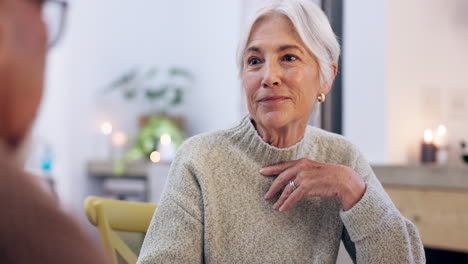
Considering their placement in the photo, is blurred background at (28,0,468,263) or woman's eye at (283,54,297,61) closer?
woman's eye at (283,54,297,61)

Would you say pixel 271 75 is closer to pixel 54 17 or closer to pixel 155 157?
pixel 54 17

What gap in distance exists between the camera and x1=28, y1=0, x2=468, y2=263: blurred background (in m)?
2.69

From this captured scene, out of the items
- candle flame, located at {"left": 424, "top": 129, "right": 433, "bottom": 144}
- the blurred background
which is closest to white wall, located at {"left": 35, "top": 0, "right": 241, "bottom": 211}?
the blurred background

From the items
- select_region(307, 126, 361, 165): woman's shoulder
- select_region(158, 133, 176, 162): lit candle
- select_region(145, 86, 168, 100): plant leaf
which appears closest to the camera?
select_region(307, 126, 361, 165): woman's shoulder

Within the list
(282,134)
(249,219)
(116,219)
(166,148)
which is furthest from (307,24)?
(166,148)

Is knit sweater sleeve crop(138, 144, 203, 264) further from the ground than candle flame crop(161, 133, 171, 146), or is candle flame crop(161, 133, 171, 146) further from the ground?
knit sweater sleeve crop(138, 144, 203, 264)

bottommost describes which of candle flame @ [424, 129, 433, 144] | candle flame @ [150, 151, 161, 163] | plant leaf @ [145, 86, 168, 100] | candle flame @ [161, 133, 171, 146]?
candle flame @ [150, 151, 161, 163]

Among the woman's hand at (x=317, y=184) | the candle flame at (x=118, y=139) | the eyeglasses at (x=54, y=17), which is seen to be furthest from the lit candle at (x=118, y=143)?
the eyeglasses at (x=54, y=17)

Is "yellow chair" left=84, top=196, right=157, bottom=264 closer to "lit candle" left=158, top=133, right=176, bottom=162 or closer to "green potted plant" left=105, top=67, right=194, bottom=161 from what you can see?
"lit candle" left=158, top=133, right=176, bottom=162

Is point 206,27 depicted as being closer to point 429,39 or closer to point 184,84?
point 184,84

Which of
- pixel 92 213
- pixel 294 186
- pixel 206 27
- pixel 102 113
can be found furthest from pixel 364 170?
pixel 102 113

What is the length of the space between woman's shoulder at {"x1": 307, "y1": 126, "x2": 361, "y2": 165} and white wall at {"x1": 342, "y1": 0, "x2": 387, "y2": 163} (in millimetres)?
1633

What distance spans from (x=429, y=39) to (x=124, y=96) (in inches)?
96.9

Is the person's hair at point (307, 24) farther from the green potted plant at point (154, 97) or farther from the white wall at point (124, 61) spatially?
the green potted plant at point (154, 97)
